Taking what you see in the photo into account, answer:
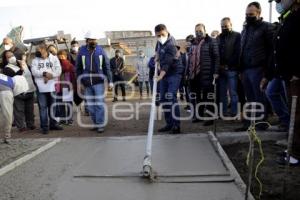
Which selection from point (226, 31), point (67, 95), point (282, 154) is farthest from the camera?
point (67, 95)

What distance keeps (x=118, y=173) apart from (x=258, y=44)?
361cm

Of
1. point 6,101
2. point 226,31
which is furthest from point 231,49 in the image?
point 6,101

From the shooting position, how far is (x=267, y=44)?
734 centimetres

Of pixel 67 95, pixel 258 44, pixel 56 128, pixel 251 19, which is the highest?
pixel 251 19

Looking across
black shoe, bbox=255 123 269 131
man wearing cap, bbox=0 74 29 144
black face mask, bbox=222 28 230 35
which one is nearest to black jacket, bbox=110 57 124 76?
black face mask, bbox=222 28 230 35

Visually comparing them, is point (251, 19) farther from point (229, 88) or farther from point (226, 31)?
point (229, 88)

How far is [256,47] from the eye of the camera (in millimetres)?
7328

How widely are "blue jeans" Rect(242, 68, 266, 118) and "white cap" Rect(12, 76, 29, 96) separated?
427cm

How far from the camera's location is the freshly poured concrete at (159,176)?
4.39 meters

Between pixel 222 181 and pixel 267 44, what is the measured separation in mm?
3449

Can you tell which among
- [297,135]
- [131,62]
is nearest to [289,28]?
[297,135]

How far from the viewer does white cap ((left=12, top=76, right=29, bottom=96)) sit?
8.15 m

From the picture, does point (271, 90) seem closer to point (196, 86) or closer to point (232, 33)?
point (232, 33)

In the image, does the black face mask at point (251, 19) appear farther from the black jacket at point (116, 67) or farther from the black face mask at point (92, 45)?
the black jacket at point (116, 67)
